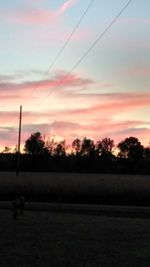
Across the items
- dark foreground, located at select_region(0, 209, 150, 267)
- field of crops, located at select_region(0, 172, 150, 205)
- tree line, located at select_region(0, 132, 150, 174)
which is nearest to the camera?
dark foreground, located at select_region(0, 209, 150, 267)

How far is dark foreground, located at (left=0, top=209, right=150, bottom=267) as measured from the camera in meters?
10.5

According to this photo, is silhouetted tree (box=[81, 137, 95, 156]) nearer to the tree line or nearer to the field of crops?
the tree line

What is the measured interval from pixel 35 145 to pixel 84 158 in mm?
16308

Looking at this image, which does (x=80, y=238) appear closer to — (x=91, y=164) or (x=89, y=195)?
(x=89, y=195)

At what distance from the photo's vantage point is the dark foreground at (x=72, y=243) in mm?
10516

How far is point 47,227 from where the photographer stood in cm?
1644

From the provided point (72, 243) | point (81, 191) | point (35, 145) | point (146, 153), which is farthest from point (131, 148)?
point (72, 243)

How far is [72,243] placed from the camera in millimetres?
12922

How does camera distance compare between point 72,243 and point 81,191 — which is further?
point 81,191

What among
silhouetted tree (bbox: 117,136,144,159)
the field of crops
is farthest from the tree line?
the field of crops

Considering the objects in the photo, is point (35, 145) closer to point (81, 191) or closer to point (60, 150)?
point (60, 150)

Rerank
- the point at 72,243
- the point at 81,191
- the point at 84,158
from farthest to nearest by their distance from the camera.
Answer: the point at 84,158
the point at 81,191
the point at 72,243

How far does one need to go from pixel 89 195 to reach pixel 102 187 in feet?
6.69

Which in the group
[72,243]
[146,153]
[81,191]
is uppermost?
[146,153]
